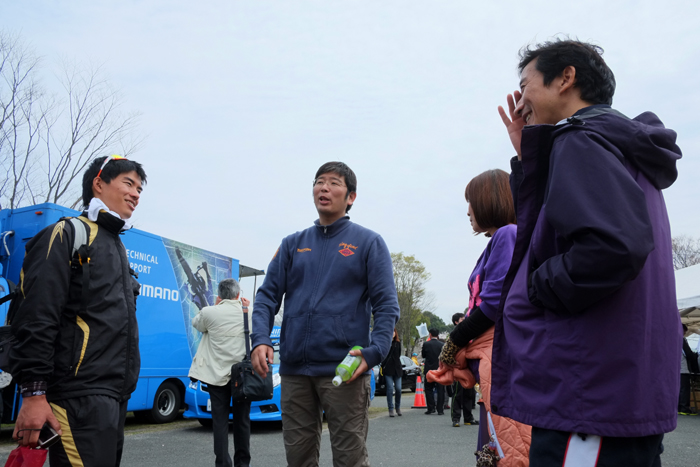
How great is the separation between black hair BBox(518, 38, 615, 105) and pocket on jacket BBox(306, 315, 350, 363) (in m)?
1.75

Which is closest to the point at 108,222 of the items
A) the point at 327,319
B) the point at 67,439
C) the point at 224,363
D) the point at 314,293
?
the point at 67,439

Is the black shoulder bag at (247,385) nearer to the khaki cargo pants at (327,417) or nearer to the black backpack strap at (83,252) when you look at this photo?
the khaki cargo pants at (327,417)

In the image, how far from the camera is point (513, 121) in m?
1.97

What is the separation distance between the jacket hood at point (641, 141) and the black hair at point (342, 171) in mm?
2030

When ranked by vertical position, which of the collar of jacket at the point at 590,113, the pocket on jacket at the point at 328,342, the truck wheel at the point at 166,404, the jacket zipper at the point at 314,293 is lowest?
the truck wheel at the point at 166,404

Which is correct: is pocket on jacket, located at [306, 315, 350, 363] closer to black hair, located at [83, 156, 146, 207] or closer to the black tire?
black hair, located at [83, 156, 146, 207]

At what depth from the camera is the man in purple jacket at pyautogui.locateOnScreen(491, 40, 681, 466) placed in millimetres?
1385

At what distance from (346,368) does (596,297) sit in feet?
5.15

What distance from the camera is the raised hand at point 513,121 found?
1942mm

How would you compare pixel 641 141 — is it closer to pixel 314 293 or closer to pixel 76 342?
pixel 314 293

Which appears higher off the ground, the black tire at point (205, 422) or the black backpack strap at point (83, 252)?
the black backpack strap at point (83, 252)

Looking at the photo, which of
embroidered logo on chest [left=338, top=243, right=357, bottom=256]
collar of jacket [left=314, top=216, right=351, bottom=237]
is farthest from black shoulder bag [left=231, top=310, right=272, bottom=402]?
embroidered logo on chest [left=338, top=243, right=357, bottom=256]

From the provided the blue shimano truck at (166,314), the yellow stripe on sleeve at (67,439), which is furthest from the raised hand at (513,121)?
the blue shimano truck at (166,314)

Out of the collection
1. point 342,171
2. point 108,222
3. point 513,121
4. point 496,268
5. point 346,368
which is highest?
point 342,171
